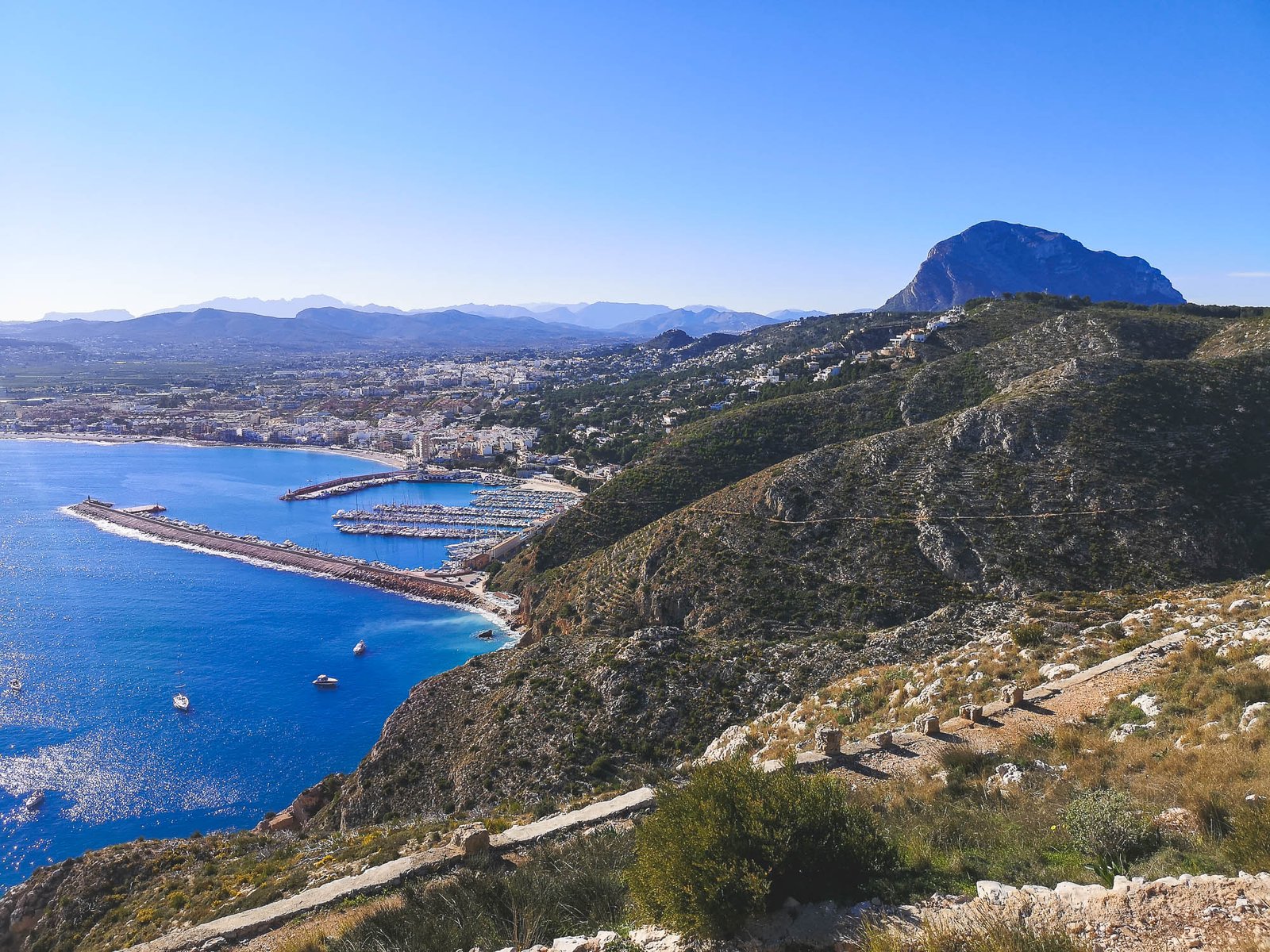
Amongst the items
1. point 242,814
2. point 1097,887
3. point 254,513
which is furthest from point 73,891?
point 254,513

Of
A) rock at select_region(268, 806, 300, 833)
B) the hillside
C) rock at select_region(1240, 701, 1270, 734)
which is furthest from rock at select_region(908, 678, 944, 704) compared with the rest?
the hillside

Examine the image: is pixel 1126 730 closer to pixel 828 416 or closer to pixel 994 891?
pixel 994 891

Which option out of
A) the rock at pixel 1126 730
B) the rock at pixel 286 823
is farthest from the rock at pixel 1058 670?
the rock at pixel 286 823

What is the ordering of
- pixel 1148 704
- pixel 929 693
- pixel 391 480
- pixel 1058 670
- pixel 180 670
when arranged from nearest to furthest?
pixel 1148 704
pixel 1058 670
pixel 929 693
pixel 180 670
pixel 391 480

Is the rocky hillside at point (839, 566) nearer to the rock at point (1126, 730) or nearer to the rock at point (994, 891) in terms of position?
the rock at point (1126, 730)

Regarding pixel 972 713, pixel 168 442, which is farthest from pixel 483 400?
pixel 972 713

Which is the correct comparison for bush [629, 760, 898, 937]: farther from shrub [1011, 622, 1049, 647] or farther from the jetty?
the jetty

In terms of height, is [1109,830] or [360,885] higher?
[1109,830]
